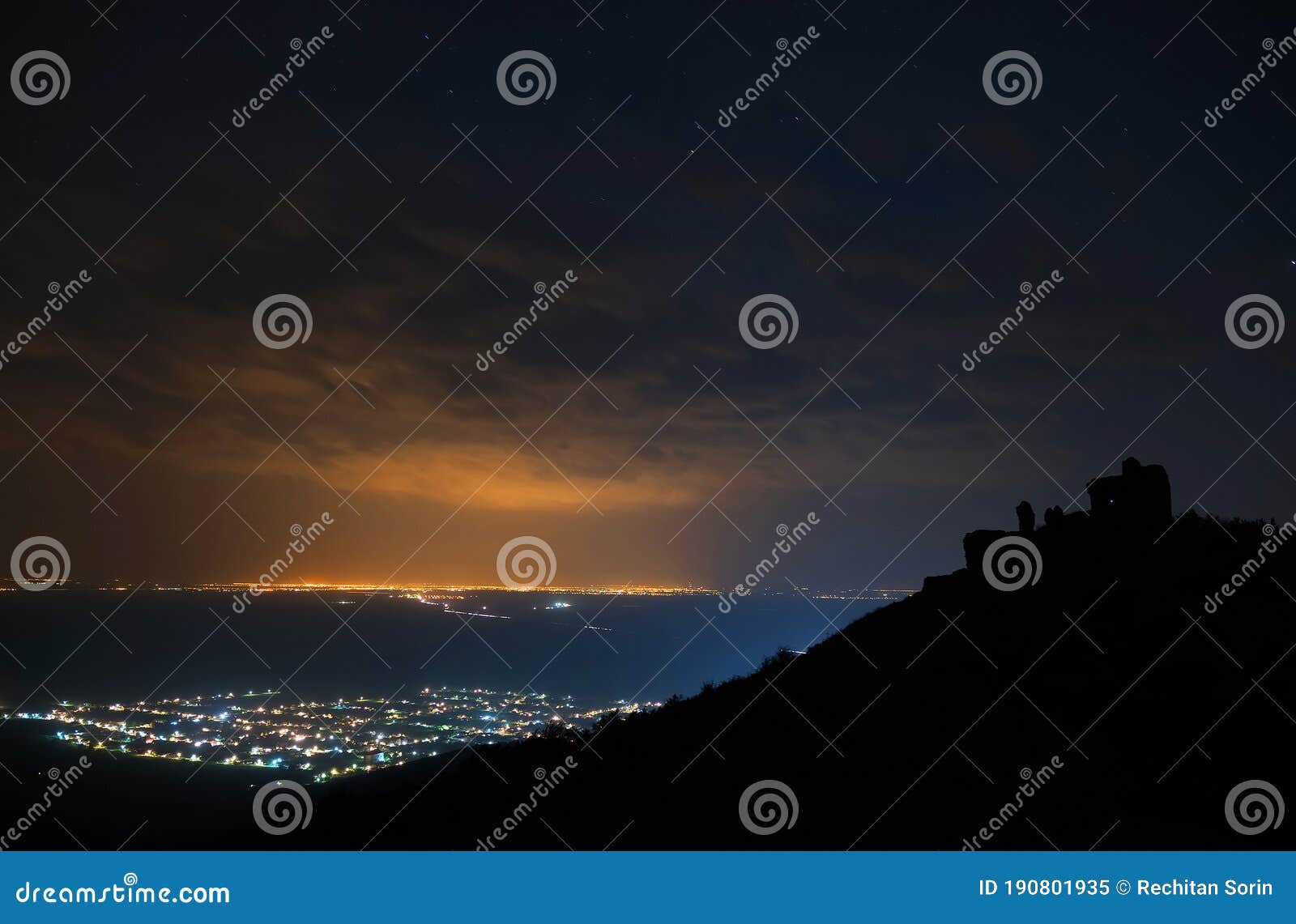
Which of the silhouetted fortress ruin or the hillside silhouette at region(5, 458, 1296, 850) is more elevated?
the silhouetted fortress ruin

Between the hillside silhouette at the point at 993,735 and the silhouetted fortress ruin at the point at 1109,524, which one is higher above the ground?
the silhouetted fortress ruin at the point at 1109,524

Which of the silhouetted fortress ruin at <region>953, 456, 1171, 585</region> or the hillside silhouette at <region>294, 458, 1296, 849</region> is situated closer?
the hillside silhouette at <region>294, 458, 1296, 849</region>

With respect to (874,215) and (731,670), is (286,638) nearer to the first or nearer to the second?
(731,670)

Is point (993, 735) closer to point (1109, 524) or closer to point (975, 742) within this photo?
point (975, 742)

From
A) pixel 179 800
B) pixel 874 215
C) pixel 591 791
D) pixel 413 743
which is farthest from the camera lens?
pixel 413 743

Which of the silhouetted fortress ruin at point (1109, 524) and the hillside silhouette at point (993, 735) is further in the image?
the silhouetted fortress ruin at point (1109, 524)

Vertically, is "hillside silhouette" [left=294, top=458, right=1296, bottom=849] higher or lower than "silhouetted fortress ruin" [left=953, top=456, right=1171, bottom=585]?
lower

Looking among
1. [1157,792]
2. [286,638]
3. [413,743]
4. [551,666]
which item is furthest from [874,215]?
[286,638]

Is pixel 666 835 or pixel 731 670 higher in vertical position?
pixel 731 670
